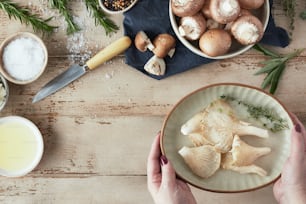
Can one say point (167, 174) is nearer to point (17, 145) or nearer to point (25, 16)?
point (17, 145)

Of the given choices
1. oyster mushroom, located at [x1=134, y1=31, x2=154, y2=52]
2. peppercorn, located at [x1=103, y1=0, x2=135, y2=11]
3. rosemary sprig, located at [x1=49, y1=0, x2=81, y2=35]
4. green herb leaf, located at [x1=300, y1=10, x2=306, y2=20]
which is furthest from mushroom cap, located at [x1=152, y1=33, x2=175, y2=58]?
green herb leaf, located at [x1=300, y1=10, x2=306, y2=20]

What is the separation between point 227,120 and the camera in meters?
1.35

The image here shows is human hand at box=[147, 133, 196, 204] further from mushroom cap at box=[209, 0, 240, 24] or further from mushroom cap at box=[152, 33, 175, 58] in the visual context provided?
mushroom cap at box=[209, 0, 240, 24]

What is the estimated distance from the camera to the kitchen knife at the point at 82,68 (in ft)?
4.54

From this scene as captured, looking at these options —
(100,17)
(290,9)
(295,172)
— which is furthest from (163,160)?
(290,9)

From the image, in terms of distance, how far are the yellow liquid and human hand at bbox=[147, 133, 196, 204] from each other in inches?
13.2

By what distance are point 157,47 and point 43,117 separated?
368mm

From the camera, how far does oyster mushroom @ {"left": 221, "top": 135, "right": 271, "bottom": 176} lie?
1.33m

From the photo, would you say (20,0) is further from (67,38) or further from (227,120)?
(227,120)

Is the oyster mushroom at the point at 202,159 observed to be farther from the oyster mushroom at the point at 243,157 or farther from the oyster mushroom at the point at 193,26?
the oyster mushroom at the point at 193,26

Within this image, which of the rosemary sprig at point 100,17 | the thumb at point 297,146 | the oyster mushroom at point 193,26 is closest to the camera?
the thumb at point 297,146

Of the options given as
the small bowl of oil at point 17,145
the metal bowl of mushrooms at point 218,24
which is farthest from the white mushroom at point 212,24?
the small bowl of oil at point 17,145

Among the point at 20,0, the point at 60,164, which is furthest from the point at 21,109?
the point at 20,0

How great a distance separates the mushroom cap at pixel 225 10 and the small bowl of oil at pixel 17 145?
0.56 meters
